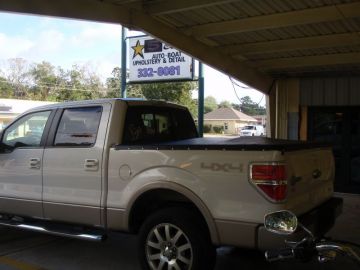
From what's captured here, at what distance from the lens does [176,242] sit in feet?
16.2

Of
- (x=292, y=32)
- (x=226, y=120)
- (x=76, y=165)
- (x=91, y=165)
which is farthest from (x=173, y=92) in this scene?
(x=226, y=120)

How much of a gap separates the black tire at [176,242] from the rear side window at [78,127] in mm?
1253

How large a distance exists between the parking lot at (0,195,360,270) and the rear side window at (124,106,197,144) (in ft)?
5.02

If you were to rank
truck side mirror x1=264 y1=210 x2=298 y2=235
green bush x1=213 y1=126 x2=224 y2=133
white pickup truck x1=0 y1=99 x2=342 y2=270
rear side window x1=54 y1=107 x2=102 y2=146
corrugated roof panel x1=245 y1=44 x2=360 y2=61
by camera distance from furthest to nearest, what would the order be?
1. green bush x1=213 y1=126 x2=224 y2=133
2. corrugated roof panel x1=245 y1=44 x2=360 y2=61
3. rear side window x1=54 y1=107 x2=102 y2=146
4. white pickup truck x1=0 y1=99 x2=342 y2=270
5. truck side mirror x1=264 y1=210 x2=298 y2=235

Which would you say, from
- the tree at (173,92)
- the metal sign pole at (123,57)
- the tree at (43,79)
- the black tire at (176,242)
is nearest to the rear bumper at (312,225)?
the black tire at (176,242)

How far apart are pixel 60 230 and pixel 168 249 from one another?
1.54 metres

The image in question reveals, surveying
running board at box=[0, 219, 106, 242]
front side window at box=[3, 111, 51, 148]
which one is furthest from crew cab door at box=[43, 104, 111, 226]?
front side window at box=[3, 111, 51, 148]

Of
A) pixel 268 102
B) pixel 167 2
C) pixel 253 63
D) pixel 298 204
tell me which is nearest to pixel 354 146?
pixel 268 102

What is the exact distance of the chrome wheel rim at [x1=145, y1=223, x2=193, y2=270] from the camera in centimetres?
486

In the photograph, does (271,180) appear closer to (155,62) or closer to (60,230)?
(60,230)

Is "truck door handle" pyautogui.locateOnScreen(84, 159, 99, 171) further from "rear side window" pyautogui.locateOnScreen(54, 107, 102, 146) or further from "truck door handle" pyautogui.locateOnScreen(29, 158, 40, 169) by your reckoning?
"truck door handle" pyautogui.locateOnScreen(29, 158, 40, 169)

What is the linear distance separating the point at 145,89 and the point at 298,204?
999 inches

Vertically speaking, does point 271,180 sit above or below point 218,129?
above

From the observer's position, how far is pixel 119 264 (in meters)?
5.90
